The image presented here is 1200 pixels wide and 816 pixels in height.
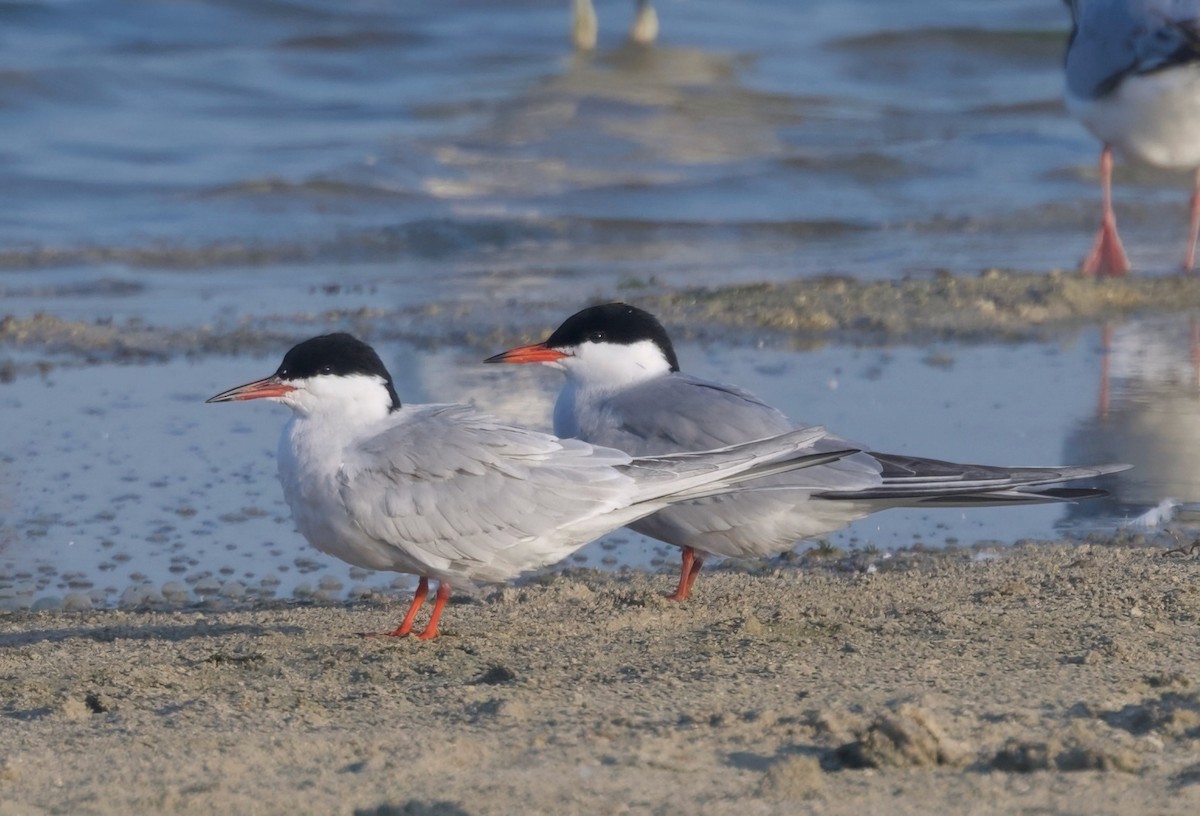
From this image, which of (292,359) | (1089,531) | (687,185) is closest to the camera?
(292,359)

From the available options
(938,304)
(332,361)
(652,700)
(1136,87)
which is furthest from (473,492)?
(1136,87)

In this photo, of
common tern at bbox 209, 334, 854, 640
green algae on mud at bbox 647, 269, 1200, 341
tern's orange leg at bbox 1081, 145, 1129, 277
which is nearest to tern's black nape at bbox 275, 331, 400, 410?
common tern at bbox 209, 334, 854, 640

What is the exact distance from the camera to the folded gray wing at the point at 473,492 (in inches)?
155

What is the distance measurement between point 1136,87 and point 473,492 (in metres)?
5.62

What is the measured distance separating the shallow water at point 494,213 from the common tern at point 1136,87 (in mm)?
510

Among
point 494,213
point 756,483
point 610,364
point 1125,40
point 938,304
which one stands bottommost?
point 494,213

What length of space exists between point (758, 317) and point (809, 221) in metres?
3.36

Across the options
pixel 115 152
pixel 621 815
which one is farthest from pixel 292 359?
pixel 115 152

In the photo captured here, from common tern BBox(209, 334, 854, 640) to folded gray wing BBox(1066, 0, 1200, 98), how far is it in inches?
198

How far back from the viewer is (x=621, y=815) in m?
2.63

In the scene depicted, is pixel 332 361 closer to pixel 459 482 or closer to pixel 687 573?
pixel 459 482

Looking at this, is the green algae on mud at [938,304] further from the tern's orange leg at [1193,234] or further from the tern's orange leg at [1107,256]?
the tern's orange leg at [1193,234]

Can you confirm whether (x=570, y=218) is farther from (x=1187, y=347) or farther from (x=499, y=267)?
(x=1187, y=347)

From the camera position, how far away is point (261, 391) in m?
4.17
